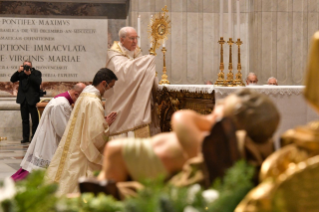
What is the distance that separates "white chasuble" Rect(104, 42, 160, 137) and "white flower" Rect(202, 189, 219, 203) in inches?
185

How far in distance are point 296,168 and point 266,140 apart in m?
0.22

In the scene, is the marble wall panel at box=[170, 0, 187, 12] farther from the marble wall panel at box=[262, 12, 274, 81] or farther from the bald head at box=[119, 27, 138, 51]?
the bald head at box=[119, 27, 138, 51]

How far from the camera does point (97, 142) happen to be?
5.36 metres

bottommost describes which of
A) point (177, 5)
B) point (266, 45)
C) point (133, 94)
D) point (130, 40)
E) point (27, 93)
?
point (27, 93)

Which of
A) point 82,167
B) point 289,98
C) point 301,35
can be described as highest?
point 301,35

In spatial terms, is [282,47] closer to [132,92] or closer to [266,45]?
[266,45]

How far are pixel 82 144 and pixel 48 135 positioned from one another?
1.21 metres

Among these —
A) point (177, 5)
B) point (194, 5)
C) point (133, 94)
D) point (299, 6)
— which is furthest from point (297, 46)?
point (133, 94)

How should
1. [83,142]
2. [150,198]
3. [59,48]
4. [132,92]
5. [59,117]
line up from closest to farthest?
[150,198], [83,142], [132,92], [59,117], [59,48]

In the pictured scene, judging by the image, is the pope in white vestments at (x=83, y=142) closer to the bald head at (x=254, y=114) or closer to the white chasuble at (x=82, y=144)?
the white chasuble at (x=82, y=144)

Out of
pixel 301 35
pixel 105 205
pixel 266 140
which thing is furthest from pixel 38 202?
pixel 301 35

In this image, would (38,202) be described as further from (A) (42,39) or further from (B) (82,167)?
(A) (42,39)

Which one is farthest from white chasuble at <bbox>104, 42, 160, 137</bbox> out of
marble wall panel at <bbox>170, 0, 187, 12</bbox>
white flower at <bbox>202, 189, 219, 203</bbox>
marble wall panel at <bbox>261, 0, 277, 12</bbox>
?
marble wall panel at <bbox>261, 0, 277, 12</bbox>

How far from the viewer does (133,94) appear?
604 cm
